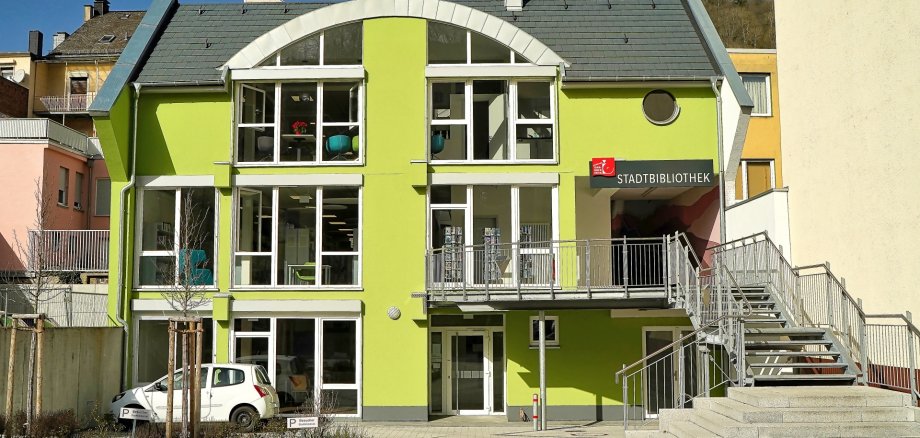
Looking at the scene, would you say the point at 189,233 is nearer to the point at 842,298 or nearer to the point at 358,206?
the point at 358,206

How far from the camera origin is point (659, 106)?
856 inches

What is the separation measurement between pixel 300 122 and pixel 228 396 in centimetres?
649

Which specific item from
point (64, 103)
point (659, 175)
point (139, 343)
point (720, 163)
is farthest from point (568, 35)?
point (64, 103)

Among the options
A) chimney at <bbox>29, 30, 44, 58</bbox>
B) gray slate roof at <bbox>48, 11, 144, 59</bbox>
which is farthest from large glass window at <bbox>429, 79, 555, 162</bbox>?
chimney at <bbox>29, 30, 44, 58</bbox>

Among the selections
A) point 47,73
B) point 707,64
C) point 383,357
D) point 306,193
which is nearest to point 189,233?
point 306,193

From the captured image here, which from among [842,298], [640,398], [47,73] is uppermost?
[47,73]

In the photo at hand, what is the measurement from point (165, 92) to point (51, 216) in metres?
9.37

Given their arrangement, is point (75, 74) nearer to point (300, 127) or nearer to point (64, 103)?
point (64, 103)

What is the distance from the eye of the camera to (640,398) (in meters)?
21.3

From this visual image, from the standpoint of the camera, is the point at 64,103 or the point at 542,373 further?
the point at 64,103

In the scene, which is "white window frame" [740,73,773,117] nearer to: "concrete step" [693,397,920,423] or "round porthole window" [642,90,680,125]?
"round porthole window" [642,90,680,125]

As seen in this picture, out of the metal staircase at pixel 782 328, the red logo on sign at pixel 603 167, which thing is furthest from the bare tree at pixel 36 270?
the metal staircase at pixel 782 328

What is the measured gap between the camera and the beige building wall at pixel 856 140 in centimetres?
1532

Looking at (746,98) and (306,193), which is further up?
(746,98)
